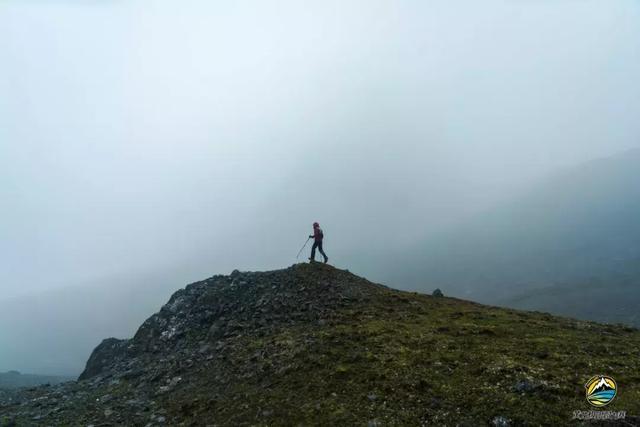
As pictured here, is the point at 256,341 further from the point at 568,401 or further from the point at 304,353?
the point at 568,401

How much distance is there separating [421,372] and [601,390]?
24.5 ft

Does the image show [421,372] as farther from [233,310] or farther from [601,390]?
[233,310]

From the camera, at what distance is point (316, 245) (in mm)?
38031

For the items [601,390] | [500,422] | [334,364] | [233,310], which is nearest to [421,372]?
[334,364]

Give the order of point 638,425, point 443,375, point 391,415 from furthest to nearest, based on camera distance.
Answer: point 443,375 < point 391,415 < point 638,425

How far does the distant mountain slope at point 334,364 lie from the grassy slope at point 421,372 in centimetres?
8

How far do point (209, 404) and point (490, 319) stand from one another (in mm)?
20876

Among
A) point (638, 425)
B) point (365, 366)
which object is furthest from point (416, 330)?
point (638, 425)

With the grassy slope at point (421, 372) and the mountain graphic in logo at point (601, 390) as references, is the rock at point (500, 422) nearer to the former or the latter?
the grassy slope at point (421, 372)

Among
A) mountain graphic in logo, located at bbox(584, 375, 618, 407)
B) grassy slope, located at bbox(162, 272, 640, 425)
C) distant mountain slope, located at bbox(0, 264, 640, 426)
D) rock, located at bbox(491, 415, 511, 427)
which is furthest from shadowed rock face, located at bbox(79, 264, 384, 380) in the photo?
mountain graphic in logo, located at bbox(584, 375, 618, 407)

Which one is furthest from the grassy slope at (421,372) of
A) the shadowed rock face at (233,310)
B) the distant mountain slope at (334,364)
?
the shadowed rock face at (233,310)

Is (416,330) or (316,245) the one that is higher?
(316,245)

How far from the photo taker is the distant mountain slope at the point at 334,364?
1692 cm

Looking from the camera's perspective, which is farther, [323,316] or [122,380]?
[323,316]
